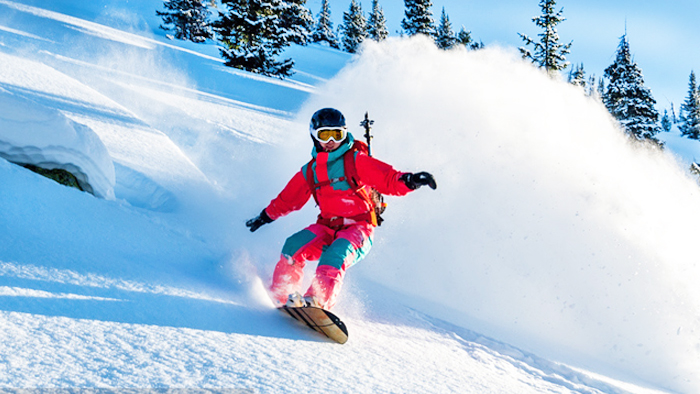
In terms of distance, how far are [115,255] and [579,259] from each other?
4552 mm

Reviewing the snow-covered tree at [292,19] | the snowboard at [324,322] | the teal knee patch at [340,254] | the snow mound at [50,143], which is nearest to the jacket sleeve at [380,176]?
the teal knee patch at [340,254]

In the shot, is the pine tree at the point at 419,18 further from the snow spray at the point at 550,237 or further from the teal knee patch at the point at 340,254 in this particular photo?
the teal knee patch at the point at 340,254

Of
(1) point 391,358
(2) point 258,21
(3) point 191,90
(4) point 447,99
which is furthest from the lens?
(2) point 258,21

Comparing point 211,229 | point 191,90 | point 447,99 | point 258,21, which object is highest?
point 258,21

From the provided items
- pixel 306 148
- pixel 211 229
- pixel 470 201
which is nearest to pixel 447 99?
pixel 306 148

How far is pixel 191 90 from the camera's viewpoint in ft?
39.4

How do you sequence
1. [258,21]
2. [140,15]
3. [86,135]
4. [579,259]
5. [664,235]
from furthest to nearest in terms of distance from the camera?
1. [140,15]
2. [258,21]
3. [664,235]
4. [579,259]
5. [86,135]

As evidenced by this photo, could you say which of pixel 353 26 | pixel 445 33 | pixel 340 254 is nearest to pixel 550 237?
pixel 340 254

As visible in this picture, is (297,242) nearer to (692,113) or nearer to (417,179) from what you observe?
(417,179)

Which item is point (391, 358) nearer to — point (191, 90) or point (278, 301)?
point (278, 301)

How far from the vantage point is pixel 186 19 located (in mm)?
36875

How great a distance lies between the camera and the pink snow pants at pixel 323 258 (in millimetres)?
2955

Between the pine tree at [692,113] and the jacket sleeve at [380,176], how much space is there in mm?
65844

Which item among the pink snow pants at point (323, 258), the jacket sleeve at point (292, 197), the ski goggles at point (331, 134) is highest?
the ski goggles at point (331, 134)
